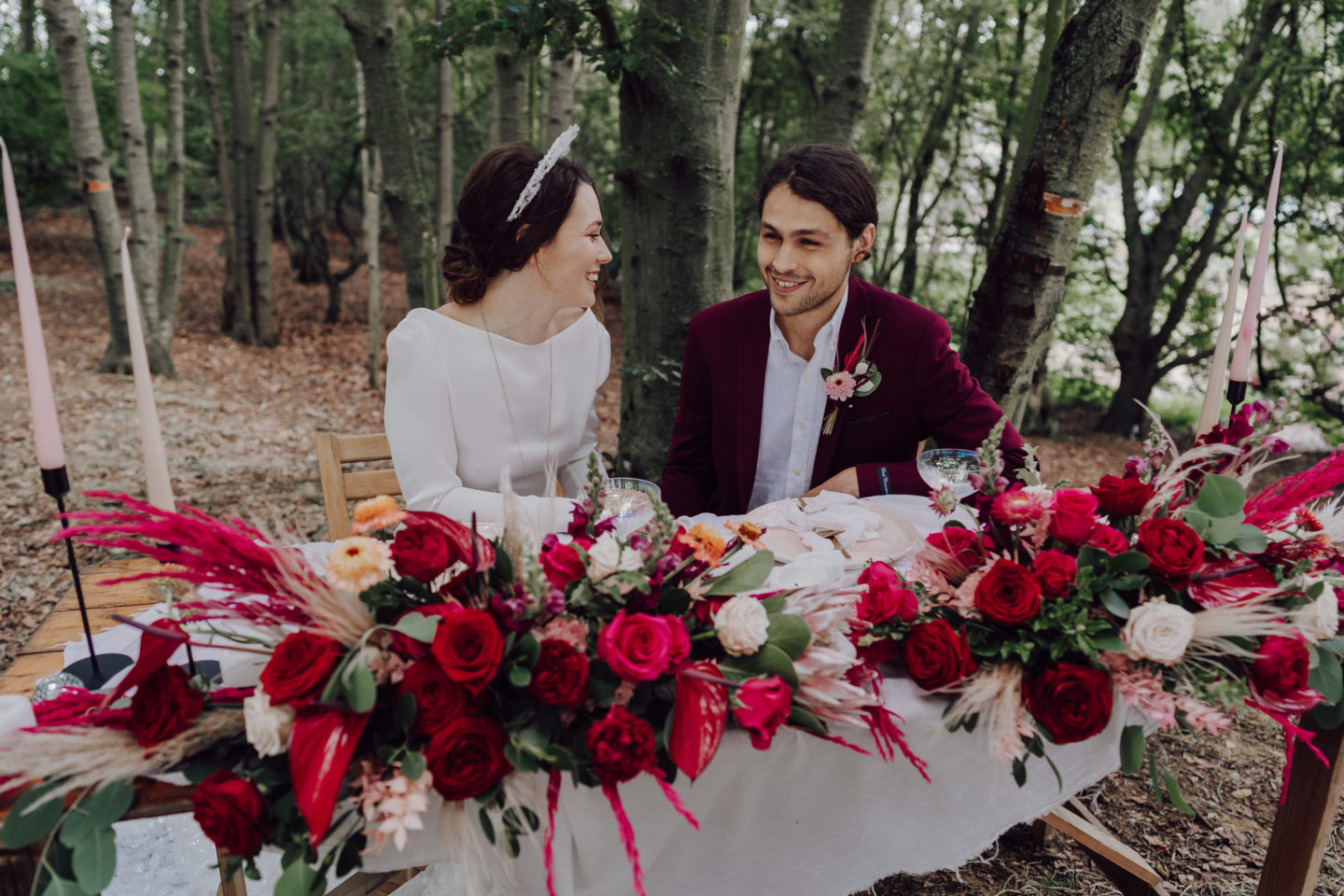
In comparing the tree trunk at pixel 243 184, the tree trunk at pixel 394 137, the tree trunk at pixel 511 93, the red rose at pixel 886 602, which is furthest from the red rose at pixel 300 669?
the tree trunk at pixel 243 184

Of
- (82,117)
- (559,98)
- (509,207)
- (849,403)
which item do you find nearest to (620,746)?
(509,207)

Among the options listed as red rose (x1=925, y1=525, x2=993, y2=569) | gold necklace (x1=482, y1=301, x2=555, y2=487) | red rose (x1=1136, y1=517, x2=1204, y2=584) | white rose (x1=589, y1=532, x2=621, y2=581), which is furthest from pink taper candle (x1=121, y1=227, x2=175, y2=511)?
red rose (x1=1136, y1=517, x2=1204, y2=584)

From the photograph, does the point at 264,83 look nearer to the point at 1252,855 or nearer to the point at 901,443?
the point at 901,443

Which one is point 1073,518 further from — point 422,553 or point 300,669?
point 300,669

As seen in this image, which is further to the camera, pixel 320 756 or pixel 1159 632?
pixel 1159 632

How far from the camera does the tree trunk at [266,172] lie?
991 centimetres

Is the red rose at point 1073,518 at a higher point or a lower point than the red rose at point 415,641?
higher

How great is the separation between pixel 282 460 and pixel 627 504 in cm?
589

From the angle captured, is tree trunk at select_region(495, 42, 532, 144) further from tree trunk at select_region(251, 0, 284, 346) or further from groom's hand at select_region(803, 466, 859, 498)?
groom's hand at select_region(803, 466, 859, 498)

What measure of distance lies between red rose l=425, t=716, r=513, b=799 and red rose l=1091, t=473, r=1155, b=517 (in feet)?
3.70

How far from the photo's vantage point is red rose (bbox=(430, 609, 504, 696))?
1.12m

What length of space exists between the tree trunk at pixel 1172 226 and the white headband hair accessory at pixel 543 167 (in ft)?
25.6

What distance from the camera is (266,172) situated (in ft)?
33.8

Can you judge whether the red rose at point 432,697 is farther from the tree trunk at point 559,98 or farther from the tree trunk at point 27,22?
the tree trunk at point 27,22
